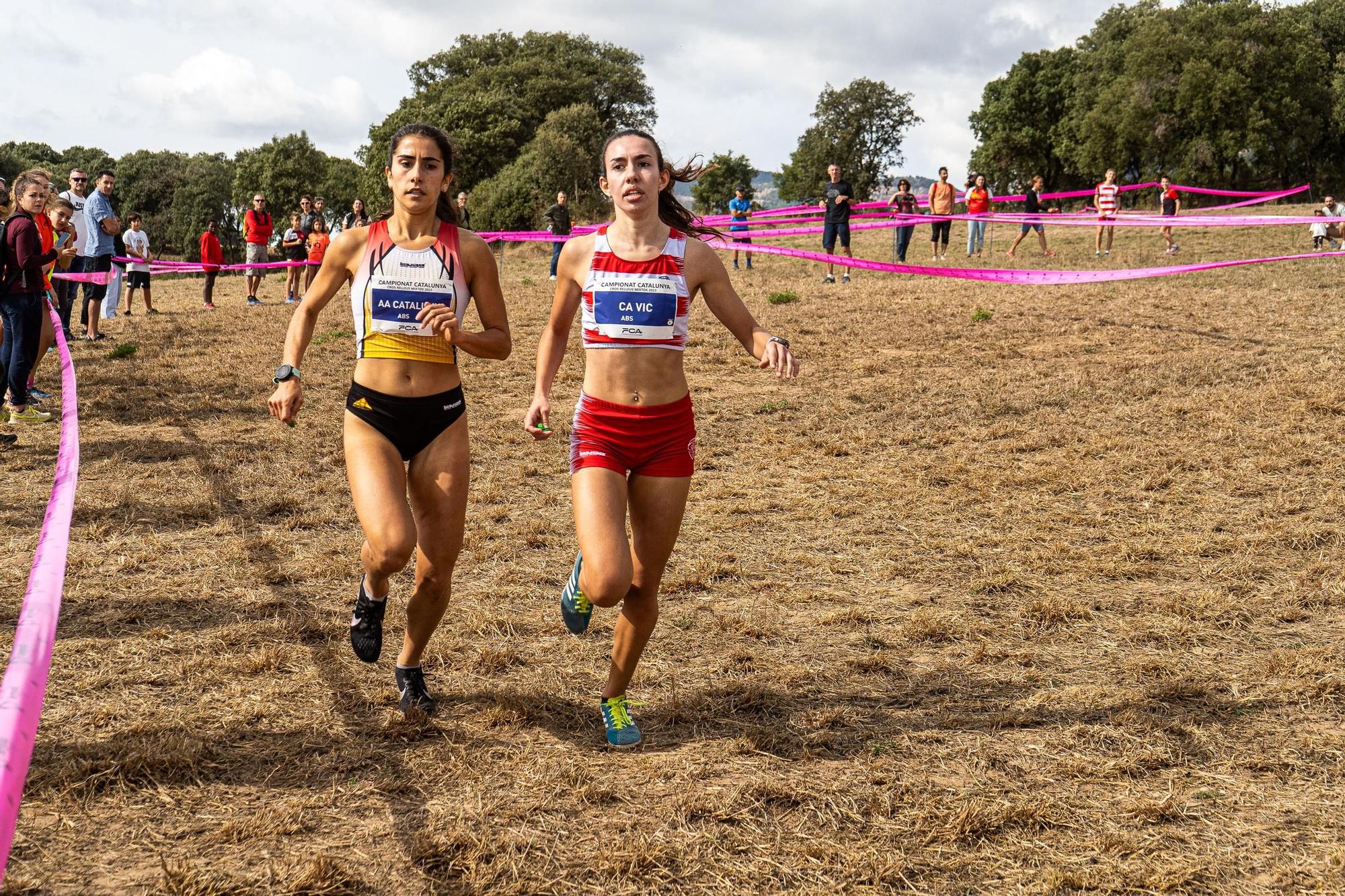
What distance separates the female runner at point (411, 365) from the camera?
4.45m

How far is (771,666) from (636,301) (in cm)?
220

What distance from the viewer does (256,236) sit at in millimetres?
20375

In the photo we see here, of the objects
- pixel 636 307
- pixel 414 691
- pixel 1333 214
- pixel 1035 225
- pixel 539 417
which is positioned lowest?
pixel 414 691

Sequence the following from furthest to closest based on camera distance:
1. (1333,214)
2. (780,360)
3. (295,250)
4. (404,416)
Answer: (1333,214)
(295,250)
(404,416)
(780,360)

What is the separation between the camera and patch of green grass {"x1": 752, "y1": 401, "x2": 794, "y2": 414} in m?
11.8

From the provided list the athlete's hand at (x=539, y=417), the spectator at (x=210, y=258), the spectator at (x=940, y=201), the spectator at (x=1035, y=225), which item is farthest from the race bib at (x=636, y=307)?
the spectator at (x=1035, y=225)

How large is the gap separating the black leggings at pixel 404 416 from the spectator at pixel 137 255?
16.0 meters

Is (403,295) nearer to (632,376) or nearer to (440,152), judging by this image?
(440,152)

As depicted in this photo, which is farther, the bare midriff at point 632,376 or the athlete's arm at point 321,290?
the athlete's arm at point 321,290

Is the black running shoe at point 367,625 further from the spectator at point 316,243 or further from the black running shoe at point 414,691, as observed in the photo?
the spectator at point 316,243

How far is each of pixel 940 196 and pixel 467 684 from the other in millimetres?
20333

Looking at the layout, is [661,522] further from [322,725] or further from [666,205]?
[322,725]

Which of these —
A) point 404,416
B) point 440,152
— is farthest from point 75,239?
point 404,416

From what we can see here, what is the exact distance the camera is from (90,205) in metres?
15.6
